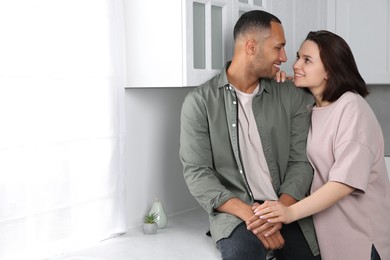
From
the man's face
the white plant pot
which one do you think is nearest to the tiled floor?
the white plant pot

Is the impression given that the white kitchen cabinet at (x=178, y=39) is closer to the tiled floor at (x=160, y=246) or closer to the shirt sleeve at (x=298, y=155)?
the shirt sleeve at (x=298, y=155)

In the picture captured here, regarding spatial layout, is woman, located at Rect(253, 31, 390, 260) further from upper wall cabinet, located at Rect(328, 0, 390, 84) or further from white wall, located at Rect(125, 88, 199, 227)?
upper wall cabinet, located at Rect(328, 0, 390, 84)

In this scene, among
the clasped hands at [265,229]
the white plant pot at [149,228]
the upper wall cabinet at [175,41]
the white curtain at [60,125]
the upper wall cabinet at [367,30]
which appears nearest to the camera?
the white curtain at [60,125]

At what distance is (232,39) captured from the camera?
2.52 metres

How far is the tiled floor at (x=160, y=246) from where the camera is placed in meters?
2.18

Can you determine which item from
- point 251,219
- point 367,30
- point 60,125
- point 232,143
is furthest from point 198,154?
point 367,30

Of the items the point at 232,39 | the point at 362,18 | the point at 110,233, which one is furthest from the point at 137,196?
the point at 362,18

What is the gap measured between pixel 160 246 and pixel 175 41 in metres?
0.79

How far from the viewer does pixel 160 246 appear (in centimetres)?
230

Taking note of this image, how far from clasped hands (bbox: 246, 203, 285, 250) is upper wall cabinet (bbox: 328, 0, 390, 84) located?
128 cm

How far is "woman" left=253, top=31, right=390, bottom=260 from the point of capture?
2.14 m

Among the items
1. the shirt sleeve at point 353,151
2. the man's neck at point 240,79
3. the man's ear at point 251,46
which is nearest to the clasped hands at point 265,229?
the shirt sleeve at point 353,151

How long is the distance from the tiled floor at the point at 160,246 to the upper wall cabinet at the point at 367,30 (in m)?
1.24

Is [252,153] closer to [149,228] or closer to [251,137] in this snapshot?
[251,137]
